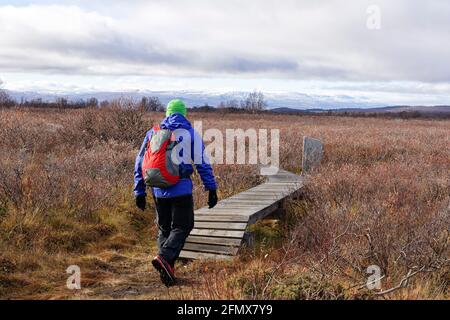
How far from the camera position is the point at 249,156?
13.5 meters

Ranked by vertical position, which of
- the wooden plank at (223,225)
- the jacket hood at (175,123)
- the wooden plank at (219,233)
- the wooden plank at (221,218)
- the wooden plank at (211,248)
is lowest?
the wooden plank at (211,248)

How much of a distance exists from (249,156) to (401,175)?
5.07m

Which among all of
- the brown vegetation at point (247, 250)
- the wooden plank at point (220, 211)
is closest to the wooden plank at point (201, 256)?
the brown vegetation at point (247, 250)

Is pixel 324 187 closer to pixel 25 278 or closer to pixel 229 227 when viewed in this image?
pixel 229 227

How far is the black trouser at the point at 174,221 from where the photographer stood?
4715 mm

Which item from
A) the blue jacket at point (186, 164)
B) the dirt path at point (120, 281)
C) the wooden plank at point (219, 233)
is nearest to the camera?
the dirt path at point (120, 281)

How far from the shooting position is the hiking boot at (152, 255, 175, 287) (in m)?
4.59

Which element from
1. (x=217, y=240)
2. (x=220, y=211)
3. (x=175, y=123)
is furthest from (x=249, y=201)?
(x=175, y=123)

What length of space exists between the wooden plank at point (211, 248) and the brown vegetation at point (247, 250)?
191 mm

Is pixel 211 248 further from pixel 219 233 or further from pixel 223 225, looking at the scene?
pixel 223 225

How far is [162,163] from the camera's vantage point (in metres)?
4.52

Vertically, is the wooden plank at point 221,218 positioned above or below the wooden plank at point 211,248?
above

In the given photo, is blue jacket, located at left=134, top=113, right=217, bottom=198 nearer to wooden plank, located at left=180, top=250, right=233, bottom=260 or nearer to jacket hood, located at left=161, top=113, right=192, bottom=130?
jacket hood, located at left=161, top=113, right=192, bottom=130

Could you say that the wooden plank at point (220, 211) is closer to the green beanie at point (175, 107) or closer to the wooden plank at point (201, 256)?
the wooden plank at point (201, 256)
